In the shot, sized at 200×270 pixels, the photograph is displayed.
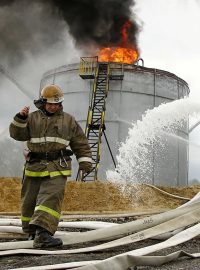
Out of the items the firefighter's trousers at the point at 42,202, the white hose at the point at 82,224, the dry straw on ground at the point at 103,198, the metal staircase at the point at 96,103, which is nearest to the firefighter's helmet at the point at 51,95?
the firefighter's trousers at the point at 42,202

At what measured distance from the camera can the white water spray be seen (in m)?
15.0

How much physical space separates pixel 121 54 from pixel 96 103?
401 cm

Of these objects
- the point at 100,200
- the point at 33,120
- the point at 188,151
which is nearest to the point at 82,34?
the point at 188,151

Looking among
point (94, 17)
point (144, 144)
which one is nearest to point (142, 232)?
point (144, 144)

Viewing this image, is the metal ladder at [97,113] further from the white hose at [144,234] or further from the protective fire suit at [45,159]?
the white hose at [144,234]

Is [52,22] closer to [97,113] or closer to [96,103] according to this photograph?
[96,103]

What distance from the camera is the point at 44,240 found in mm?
4383

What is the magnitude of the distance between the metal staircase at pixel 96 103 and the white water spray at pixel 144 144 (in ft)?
2.72

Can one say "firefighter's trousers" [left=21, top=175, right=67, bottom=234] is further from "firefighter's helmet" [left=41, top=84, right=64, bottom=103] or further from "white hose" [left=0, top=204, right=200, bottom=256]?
"firefighter's helmet" [left=41, top=84, right=64, bottom=103]

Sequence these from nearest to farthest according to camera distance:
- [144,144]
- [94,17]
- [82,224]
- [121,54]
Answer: [82,224] → [144,144] → [121,54] → [94,17]

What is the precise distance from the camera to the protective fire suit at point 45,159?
4633 mm

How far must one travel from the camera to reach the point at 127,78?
1794 cm

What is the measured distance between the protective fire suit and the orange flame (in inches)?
614

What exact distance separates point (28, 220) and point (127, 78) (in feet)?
44.4
